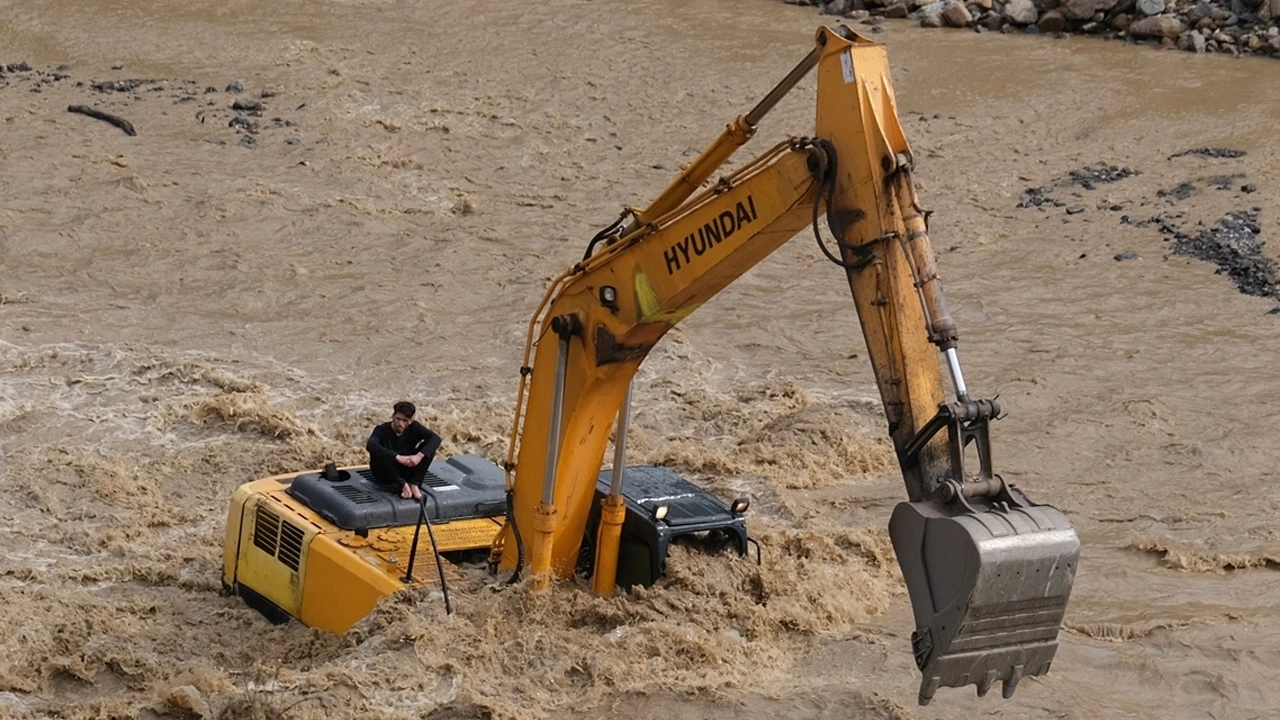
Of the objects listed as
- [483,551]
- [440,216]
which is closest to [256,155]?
[440,216]

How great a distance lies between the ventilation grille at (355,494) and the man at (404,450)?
0.54ft

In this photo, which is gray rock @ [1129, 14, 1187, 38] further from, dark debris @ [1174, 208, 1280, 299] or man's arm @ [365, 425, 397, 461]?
man's arm @ [365, 425, 397, 461]

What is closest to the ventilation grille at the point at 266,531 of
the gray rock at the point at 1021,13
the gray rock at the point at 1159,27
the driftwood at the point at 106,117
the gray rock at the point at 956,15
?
the driftwood at the point at 106,117

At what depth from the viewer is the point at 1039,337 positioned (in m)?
15.3

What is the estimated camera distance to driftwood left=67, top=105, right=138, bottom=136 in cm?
1934

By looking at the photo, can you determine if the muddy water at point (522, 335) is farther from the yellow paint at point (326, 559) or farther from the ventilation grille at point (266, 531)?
the ventilation grille at point (266, 531)

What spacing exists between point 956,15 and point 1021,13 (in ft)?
2.72

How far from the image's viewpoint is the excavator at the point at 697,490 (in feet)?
21.0

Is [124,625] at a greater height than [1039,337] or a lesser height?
lesser

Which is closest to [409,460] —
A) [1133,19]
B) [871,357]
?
[871,357]

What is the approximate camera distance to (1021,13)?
880 inches

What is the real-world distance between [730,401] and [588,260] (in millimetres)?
5727

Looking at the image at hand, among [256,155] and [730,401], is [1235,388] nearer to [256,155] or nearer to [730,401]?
[730,401]

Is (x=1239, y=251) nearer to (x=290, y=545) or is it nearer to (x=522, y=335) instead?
(x=522, y=335)
